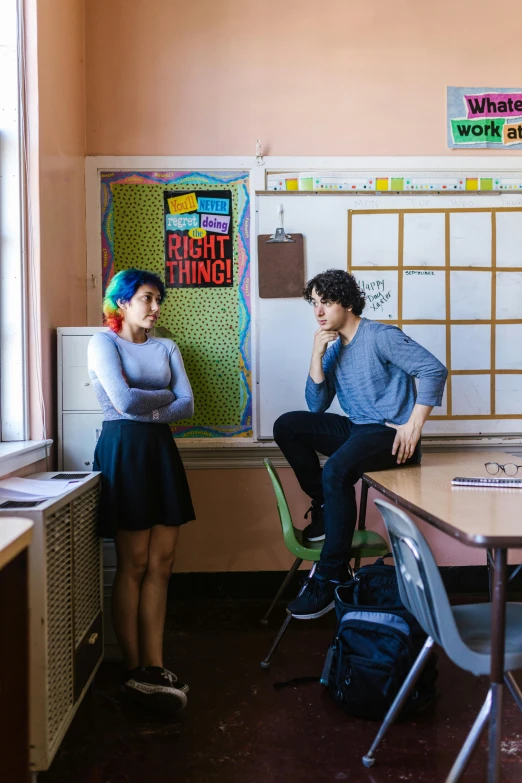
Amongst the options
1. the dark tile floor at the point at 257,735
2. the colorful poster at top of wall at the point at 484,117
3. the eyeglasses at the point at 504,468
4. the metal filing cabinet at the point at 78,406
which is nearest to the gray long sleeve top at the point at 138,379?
the metal filing cabinet at the point at 78,406

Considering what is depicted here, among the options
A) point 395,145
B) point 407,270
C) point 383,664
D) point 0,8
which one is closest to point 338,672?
point 383,664

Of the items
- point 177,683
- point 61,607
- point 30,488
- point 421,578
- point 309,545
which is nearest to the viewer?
point 421,578

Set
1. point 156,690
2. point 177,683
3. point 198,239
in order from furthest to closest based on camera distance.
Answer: point 198,239, point 177,683, point 156,690

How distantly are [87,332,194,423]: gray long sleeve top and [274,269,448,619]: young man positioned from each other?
53 centimetres

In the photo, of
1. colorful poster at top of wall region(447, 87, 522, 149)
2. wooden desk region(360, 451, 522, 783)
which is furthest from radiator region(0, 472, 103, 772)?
colorful poster at top of wall region(447, 87, 522, 149)

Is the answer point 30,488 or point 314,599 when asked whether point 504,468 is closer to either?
point 314,599

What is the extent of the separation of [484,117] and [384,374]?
1.65m

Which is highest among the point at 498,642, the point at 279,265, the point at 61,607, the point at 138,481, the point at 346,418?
the point at 279,265

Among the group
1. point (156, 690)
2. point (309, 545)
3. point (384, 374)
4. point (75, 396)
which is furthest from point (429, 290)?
point (156, 690)

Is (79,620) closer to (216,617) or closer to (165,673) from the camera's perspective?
(165,673)

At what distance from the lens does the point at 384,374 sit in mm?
2613

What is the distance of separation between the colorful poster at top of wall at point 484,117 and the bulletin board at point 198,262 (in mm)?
1130

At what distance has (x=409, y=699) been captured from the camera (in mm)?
2127

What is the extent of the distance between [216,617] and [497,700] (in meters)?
1.89
